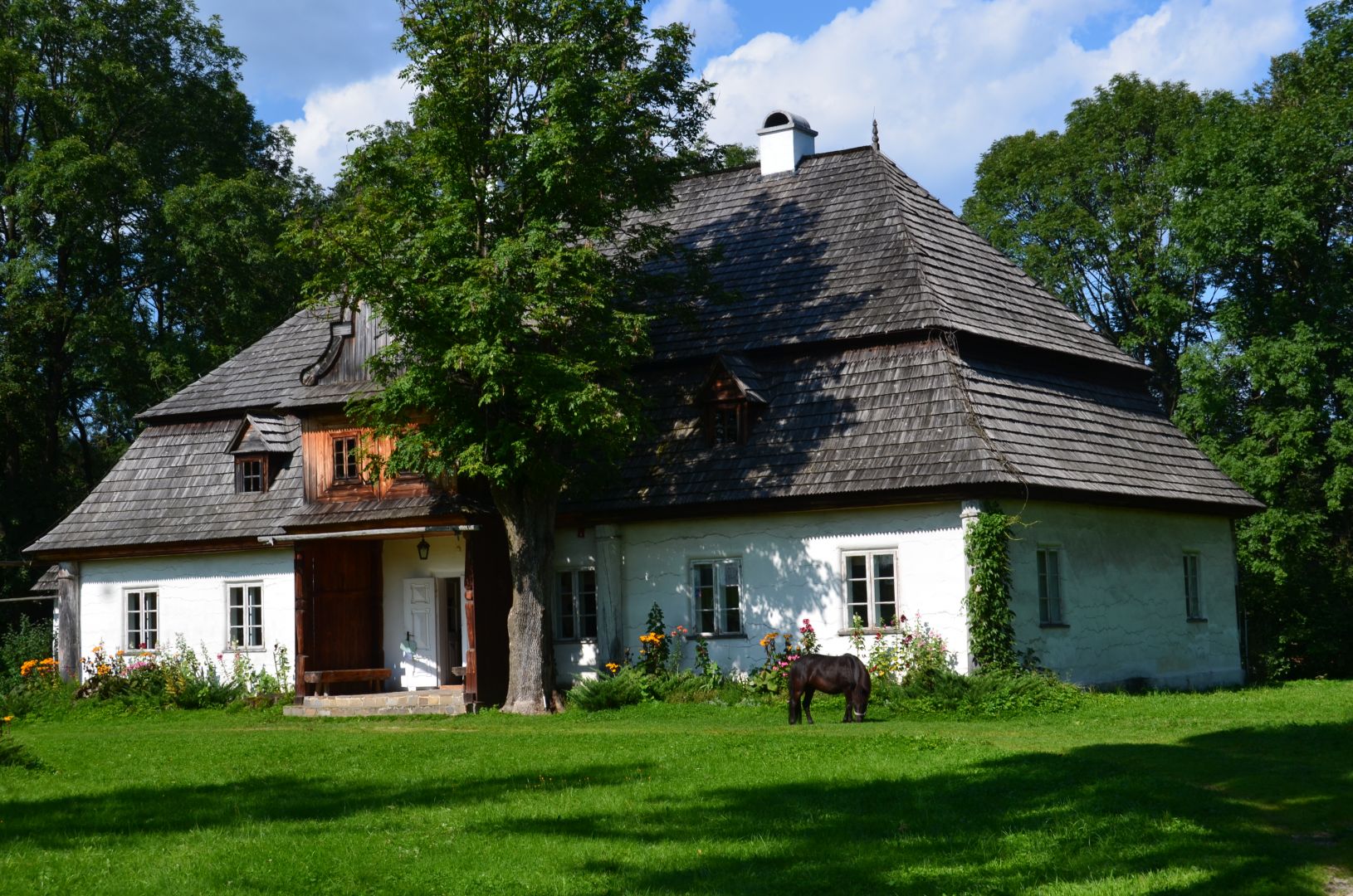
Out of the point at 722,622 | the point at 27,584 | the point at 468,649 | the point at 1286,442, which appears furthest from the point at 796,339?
the point at 27,584

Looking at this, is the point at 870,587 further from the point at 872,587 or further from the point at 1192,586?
the point at 1192,586

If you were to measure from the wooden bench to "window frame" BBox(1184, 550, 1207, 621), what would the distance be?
1359 cm

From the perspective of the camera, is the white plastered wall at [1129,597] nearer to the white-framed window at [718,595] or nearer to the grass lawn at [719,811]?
the grass lawn at [719,811]

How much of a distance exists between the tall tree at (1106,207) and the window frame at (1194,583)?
12.9 meters

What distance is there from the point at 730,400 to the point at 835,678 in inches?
259

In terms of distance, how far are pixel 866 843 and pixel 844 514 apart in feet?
39.0

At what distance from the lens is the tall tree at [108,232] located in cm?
3622

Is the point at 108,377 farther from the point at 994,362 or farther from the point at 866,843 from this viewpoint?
the point at 866,843

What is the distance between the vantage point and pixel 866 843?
1031 cm

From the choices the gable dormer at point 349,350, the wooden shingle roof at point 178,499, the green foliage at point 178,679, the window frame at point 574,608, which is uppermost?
the gable dormer at point 349,350

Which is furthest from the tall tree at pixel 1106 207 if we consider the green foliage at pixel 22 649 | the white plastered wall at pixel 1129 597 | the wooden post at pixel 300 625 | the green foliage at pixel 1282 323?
the green foliage at pixel 22 649

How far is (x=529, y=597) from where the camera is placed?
2239cm

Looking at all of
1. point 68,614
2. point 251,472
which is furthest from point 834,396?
point 68,614

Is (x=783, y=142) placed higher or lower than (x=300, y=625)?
higher
